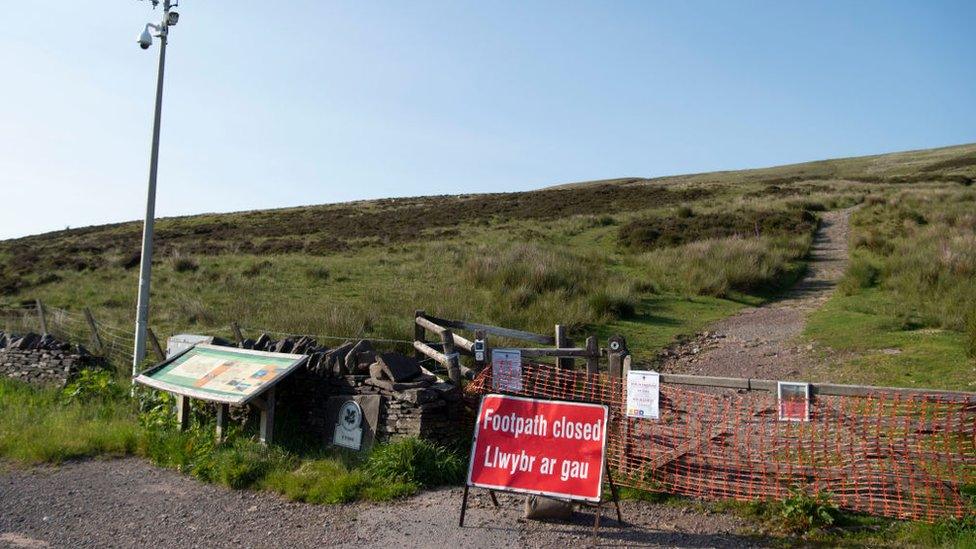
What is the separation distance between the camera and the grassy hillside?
58.7 feet

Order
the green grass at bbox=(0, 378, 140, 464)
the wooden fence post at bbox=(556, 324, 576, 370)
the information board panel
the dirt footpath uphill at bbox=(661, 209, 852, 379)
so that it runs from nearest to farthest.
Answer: the information board panel
the green grass at bbox=(0, 378, 140, 464)
the wooden fence post at bbox=(556, 324, 576, 370)
the dirt footpath uphill at bbox=(661, 209, 852, 379)

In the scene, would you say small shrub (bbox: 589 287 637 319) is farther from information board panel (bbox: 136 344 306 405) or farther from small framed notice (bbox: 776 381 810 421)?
small framed notice (bbox: 776 381 810 421)

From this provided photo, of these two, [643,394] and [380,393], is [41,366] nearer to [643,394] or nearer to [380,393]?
[380,393]

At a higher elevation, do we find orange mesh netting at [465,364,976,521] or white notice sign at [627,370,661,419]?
white notice sign at [627,370,661,419]

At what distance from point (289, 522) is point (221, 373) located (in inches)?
113

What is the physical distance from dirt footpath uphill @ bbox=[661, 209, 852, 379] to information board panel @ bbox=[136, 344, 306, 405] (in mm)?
7511

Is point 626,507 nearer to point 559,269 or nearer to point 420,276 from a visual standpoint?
point 559,269

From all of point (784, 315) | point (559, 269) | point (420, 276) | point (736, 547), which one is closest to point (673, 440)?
point (736, 547)

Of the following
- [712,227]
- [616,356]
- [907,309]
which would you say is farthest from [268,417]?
[712,227]

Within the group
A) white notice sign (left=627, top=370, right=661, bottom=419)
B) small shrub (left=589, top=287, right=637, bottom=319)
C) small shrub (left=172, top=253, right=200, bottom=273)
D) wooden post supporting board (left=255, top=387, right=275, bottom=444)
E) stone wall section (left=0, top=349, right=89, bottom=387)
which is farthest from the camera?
small shrub (left=172, top=253, right=200, bottom=273)

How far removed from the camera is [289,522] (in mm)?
6961

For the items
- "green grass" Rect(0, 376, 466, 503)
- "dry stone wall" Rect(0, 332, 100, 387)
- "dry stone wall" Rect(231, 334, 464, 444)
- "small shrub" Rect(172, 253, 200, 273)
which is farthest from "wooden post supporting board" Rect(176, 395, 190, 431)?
"small shrub" Rect(172, 253, 200, 273)

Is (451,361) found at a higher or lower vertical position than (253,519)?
higher

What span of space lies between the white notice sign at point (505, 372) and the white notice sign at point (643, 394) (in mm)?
1883
